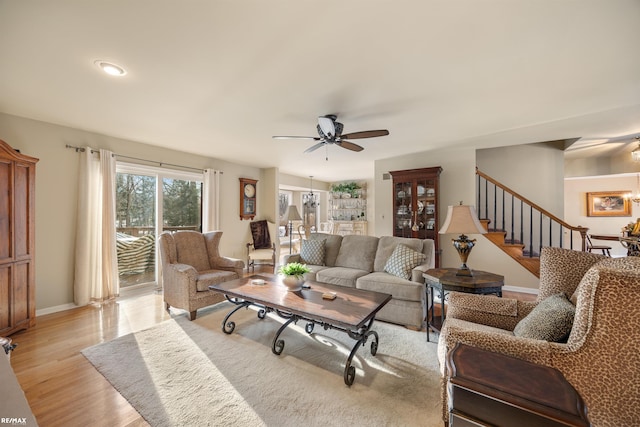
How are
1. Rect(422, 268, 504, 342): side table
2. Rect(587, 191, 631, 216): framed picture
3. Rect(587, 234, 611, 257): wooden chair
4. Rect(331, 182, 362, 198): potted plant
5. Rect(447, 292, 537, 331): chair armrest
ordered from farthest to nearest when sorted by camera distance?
Rect(331, 182, 362, 198): potted plant → Rect(587, 191, 631, 216): framed picture → Rect(587, 234, 611, 257): wooden chair → Rect(422, 268, 504, 342): side table → Rect(447, 292, 537, 331): chair armrest

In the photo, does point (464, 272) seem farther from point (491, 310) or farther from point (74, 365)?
point (74, 365)

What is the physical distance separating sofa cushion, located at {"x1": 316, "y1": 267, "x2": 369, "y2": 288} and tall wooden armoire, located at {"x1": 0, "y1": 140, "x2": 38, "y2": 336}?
10.6 feet

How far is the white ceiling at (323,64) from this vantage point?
5.03 ft

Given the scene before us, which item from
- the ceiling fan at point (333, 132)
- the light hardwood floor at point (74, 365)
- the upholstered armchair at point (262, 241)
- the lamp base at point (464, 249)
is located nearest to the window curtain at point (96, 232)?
the light hardwood floor at point (74, 365)

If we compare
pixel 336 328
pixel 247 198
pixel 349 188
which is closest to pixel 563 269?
pixel 336 328

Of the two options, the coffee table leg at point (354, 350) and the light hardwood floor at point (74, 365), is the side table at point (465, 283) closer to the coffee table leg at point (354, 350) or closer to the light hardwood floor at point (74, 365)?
the coffee table leg at point (354, 350)

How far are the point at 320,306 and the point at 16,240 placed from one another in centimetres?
326

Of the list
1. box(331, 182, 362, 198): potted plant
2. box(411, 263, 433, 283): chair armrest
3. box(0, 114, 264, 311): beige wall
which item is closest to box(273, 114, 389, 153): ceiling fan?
box(411, 263, 433, 283): chair armrest

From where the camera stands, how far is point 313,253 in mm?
3977

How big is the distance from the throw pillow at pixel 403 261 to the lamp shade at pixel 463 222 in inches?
29.9

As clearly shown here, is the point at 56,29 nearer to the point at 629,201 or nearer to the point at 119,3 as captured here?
the point at 119,3

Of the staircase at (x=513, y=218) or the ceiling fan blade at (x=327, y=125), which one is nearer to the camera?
the ceiling fan blade at (x=327, y=125)

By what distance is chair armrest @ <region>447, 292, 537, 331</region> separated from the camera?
1792 mm

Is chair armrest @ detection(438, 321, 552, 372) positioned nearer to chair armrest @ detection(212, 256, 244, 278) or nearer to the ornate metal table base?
the ornate metal table base
